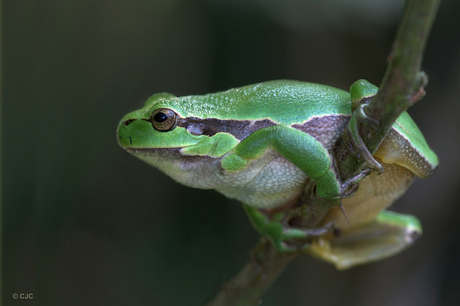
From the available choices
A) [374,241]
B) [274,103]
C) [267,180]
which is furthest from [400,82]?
[374,241]

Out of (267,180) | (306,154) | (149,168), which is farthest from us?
(149,168)

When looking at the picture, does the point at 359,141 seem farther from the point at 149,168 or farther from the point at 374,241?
the point at 149,168

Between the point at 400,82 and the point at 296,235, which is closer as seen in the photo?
the point at 400,82

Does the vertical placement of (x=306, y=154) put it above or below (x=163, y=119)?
below

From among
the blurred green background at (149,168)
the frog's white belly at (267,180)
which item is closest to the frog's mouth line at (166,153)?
the frog's white belly at (267,180)

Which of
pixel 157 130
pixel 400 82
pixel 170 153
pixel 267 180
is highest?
pixel 400 82

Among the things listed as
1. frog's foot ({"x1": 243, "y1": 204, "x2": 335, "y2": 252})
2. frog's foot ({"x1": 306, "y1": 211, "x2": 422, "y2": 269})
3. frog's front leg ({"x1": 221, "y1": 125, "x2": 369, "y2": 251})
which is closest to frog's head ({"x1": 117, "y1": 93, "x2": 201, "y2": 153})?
frog's front leg ({"x1": 221, "y1": 125, "x2": 369, "y2": 251})
